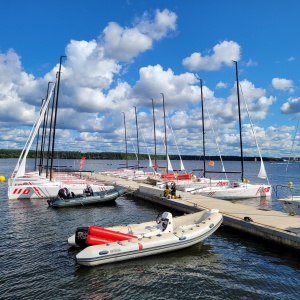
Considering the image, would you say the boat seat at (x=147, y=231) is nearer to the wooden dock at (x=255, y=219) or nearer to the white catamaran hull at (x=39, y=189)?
the wooden dock at (x=255, y=219)

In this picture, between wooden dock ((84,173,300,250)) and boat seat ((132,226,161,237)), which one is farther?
boat seat ((132,226,161,237))

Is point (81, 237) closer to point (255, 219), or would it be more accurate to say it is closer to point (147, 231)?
point (147, 231)

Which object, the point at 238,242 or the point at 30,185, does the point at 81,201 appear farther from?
the point at 238,242

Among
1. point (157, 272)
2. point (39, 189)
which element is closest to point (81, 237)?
point (157, 272)

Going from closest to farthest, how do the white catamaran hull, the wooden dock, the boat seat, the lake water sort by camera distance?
the lake water
the wooden dock
the boat seat
the white catamaran hull

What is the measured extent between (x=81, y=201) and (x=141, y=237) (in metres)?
13.3

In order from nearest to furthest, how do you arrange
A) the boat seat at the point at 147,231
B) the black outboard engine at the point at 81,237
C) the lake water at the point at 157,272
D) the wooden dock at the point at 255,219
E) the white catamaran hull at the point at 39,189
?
the lake water at the point at 157,272, the black outboard engine at the point at 81,237, the wooden dock at the point at 255,219, the boat seat at the point at 147,231, the white catamaran hull at the point at 39,189

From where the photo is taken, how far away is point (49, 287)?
10.3m

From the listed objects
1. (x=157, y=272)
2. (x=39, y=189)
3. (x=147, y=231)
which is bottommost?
(x=157, y=272)

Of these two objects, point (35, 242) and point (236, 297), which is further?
point (35, 242)

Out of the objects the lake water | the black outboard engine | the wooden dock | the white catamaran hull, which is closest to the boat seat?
the lake water

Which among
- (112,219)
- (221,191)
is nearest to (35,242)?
(112,219)

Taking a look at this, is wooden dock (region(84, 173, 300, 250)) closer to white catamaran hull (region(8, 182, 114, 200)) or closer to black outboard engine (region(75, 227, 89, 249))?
black outboard engine (region(75, 227, 89, 249))

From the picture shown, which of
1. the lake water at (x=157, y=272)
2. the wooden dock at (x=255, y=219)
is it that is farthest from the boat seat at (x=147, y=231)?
the wooden dock at (x=255, y=219)
